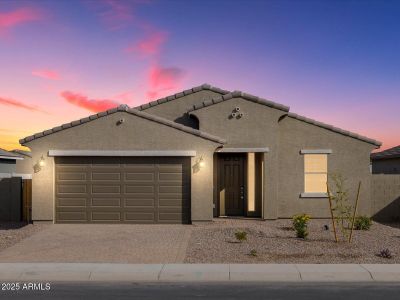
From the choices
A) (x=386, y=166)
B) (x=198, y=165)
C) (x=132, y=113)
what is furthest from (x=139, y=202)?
(x=386, y=166)

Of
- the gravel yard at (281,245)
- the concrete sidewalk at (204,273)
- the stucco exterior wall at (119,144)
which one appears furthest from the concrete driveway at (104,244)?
the stucco exterior wall at (119,144)

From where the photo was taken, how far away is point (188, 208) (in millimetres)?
17938

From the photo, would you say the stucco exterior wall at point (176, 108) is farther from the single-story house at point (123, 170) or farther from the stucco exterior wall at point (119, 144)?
the stucco exterior wall at point (119, 144)

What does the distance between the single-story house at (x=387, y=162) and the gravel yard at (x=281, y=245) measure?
13623mm

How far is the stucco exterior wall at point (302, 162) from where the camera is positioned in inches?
792

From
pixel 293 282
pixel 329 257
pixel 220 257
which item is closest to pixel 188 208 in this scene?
pixel 220 257

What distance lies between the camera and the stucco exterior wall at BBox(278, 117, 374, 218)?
66.0ft

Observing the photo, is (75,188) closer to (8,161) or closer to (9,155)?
(9,155)

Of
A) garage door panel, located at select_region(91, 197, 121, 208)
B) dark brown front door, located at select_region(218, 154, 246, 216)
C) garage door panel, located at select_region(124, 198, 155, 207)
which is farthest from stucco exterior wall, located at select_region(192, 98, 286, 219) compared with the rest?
garage door panel, located at select_region(91, 197, 121, 208)

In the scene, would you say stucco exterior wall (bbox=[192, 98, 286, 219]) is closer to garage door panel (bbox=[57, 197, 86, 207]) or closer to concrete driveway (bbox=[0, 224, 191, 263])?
concrete driveway (bbox=[0, 224, 191, 263])

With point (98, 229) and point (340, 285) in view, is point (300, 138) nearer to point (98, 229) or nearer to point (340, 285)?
point (98, 229)

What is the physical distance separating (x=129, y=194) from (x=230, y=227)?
3963mm

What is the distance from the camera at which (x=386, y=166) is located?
3266 centimetres

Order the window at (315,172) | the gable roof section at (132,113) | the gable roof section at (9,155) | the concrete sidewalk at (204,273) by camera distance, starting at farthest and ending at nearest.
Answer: the gable roof section at (9,155) → the window at (315,172) → the gable roof section at (132,113) → the concrete sidewalk at (204,273)
